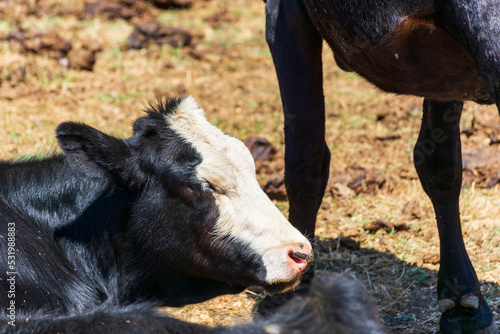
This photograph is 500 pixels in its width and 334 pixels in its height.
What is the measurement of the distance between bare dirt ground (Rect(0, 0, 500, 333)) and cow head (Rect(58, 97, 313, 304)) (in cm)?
61

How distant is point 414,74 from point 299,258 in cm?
112

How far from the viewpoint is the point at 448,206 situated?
4277 mm

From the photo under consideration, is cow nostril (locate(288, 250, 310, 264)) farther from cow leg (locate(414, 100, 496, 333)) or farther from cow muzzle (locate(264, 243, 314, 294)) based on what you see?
cow leg (locate(414, 100, 496, 333))

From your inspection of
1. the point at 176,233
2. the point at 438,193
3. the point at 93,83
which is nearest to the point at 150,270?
the point at 176,233

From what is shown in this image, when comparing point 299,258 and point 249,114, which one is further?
point 249,114

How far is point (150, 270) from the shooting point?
3.35m

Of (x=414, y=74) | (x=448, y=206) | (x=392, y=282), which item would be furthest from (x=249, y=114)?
(x=414, y=74)

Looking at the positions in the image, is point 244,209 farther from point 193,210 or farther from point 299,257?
point 299,257

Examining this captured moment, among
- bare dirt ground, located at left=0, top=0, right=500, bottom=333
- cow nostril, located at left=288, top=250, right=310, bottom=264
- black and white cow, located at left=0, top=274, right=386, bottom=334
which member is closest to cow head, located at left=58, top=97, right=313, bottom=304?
cow nostril, located at left=288, top=250, right=310, bottom=264

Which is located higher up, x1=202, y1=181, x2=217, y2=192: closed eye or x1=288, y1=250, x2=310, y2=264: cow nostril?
x1=202, y1=181, x2=217, y2=192: closed eye

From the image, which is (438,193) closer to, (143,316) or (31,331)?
(143,316)

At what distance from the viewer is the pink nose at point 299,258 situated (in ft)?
10.1

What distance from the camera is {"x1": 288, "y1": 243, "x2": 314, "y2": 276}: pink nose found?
3.07 m

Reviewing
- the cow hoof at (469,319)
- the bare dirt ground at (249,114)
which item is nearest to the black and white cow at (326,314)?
the bare dirt ground at (249,114)
